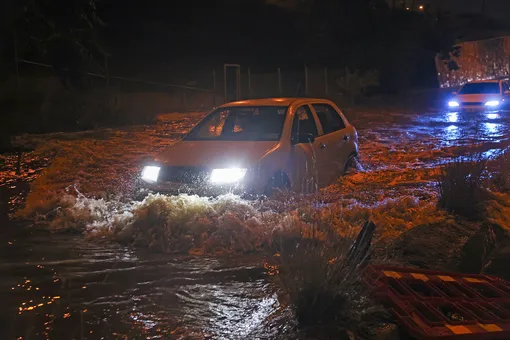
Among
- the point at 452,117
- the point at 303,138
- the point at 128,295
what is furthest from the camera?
the point at 452,117

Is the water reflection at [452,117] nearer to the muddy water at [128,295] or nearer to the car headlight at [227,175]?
the car headlight at [227,175]

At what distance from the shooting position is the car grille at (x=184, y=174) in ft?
22.8

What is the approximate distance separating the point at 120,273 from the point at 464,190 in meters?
4.21

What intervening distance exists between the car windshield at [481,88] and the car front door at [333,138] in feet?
43.2

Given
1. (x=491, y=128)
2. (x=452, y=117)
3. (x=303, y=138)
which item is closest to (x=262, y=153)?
(x=303, y=138)

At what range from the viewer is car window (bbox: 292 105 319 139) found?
8312mm

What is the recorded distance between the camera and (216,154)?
723 centimetres

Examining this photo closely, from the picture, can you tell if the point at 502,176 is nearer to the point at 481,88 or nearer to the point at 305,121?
the point at 305,121

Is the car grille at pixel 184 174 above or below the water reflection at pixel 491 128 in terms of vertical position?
above

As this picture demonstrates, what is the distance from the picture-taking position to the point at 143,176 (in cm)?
738

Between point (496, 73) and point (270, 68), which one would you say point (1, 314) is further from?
point (496, 73)

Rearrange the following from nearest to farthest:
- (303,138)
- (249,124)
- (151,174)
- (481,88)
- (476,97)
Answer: (151,174), (303,138), (249,124), (476,97), (481,88)

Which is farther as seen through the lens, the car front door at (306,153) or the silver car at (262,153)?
the car front door at (306,153)

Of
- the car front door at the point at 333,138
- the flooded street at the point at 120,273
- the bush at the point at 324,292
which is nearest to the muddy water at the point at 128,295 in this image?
the flooded street at the point at 120,273
